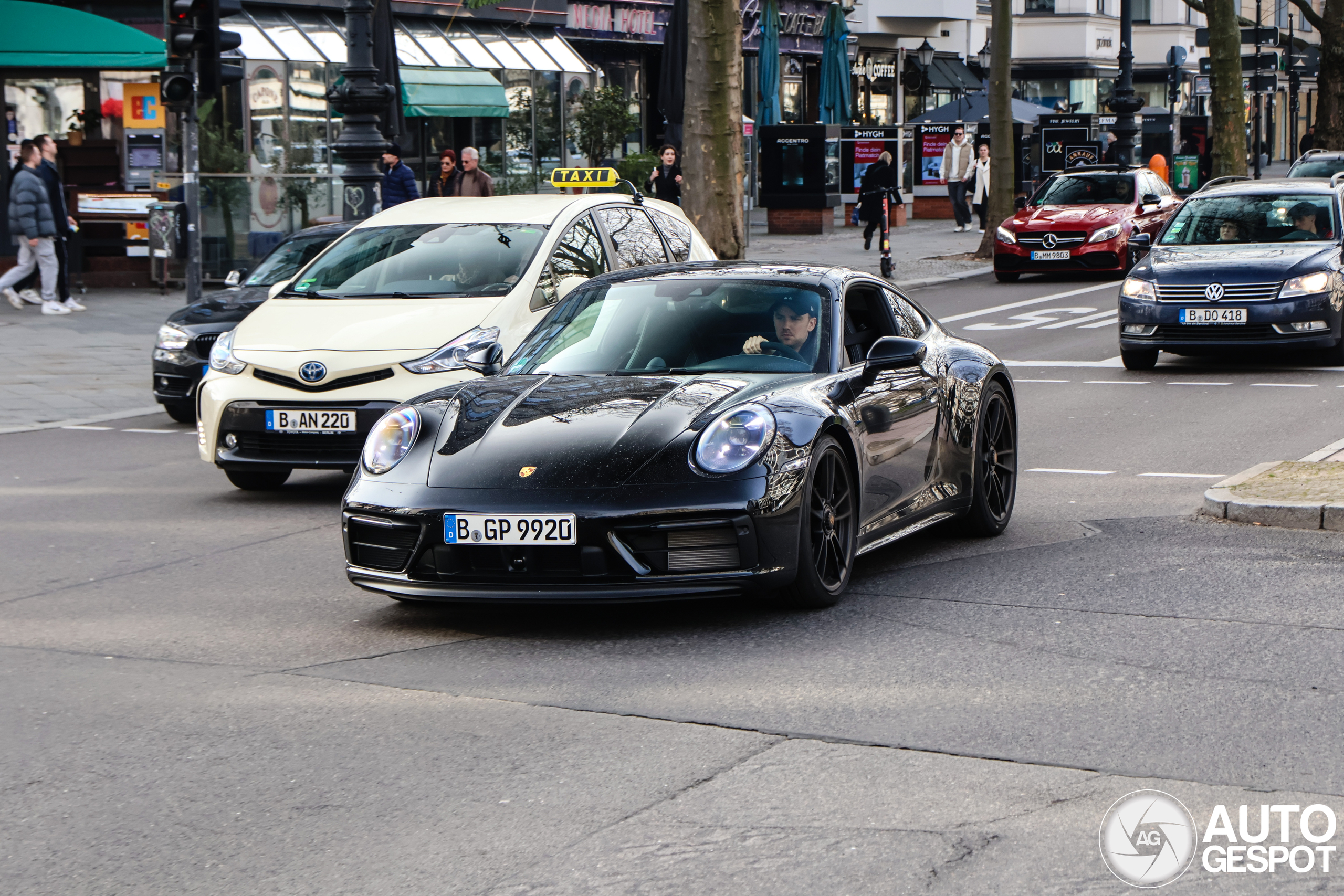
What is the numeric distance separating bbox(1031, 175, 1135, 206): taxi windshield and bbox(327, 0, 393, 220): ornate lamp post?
12728 millimetres

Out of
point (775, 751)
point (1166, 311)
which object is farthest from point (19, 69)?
point (775, 751)

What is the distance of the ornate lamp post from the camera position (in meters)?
18.9

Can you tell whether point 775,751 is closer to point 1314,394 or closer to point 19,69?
point 1314,394

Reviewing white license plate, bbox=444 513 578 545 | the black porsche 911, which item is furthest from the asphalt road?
white license plate, bbox=444 513 578 545

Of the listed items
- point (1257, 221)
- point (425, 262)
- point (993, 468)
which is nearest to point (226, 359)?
point (425, 262)

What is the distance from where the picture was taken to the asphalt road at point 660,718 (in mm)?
4414

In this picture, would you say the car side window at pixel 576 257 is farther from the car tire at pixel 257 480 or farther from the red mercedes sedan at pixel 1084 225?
the red mercedes sedan at pixel 1084 225

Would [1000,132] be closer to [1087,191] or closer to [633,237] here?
[1087,191]

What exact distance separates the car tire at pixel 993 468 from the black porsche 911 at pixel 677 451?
69mm

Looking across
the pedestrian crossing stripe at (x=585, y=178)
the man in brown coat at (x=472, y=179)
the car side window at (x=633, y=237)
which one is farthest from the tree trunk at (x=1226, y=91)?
the car side window at (x=633, y=237)

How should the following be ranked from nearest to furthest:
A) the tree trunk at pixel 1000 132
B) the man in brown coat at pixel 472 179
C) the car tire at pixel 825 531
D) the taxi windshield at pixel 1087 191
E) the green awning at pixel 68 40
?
the car tire at pixel 825 531, the man in brown coat at pixel 472 179, the green awning at pixel 68 40, the taxi windshield at pixel 1087 191, the tree trunk at pixel 1000 132

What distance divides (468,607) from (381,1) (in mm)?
14781

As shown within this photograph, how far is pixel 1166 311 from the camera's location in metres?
16.1

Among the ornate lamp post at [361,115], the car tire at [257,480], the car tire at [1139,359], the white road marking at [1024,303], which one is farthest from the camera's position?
the white road marking at [1024,303]
